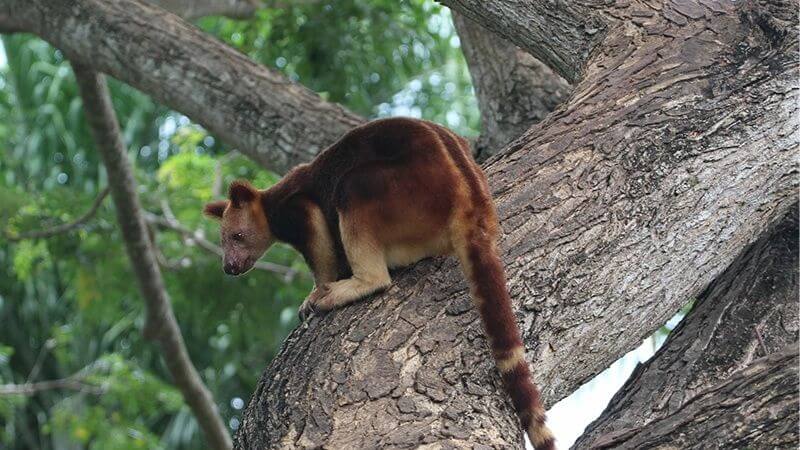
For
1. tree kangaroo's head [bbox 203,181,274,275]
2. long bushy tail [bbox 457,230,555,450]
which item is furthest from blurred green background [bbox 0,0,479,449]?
long bushy tail [bbox 457,230,555,450]

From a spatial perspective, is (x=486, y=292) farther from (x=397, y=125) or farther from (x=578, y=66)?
(x=578, y=66)

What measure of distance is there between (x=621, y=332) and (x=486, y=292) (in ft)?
1.94

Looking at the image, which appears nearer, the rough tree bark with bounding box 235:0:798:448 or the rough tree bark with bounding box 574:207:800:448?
the rough tree bark with bounding box 235:0:798:448

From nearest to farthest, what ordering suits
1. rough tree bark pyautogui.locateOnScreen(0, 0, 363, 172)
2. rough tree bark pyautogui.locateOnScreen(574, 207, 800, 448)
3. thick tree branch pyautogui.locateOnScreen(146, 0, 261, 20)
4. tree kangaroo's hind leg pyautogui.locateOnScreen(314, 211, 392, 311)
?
tree kangaroo's hind leg pyautogui.locateOnScreen(314, 211, 392, 311) < rough tree bark pyautogui.locateOnScreen(574, 207, 800, 448) < rough tree bark pyautogui.locateOnScreen(0, 0, 363, 172) < thick tree branch pyautogui.locateOnScreen(146, 0, 261, 20)

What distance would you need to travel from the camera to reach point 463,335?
350cm

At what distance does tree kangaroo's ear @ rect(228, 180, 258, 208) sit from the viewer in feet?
14.8

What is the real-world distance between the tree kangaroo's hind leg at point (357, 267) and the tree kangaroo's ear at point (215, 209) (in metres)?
0.97

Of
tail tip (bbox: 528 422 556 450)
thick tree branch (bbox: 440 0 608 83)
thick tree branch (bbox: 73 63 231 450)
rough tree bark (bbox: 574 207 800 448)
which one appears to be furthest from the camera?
thick tree branch (bbox: 73 63 231 450)

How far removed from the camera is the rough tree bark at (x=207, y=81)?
5668mm

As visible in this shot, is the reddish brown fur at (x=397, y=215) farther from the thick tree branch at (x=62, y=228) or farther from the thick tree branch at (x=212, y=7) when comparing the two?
the thick tree branch at (x=212, y=7)

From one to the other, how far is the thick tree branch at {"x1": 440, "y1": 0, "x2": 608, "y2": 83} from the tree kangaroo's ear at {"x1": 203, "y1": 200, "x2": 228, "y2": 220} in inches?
53.5

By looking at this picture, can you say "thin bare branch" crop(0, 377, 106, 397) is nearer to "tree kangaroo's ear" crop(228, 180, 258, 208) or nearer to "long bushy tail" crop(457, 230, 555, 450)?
"tree kangaroo's ear" crop(228, 180, 258, 208)

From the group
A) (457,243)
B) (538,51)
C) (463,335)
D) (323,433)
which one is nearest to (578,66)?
(538,51)

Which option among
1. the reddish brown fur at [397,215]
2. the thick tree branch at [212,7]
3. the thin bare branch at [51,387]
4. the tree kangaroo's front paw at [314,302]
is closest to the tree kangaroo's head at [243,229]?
the reddish brown fur at [397,215]
